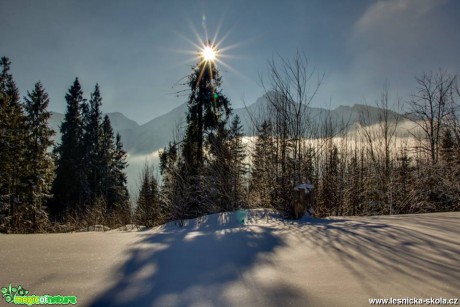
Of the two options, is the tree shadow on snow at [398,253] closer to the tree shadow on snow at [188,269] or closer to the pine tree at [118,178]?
the tree shadow on snow at [188,269]

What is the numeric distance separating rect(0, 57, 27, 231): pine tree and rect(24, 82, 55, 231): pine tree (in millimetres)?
648

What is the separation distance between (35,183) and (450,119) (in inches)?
947

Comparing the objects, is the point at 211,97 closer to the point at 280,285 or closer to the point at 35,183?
the point at 280,285

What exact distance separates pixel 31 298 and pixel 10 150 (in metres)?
17.3

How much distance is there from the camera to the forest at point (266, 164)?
6.29m

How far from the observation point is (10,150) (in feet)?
47.6

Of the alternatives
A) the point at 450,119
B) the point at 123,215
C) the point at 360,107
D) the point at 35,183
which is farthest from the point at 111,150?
the point at 450,119

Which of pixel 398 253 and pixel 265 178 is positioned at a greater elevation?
pixel 265 178

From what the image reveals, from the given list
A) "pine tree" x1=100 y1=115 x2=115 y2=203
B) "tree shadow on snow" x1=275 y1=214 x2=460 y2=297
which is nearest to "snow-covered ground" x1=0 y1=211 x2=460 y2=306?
"tree shadow on snow" x1=275 y1=214 x2=460 y2=297

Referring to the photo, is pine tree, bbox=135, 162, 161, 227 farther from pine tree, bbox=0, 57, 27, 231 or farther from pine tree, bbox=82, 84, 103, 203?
pine tree, bbox=82, 84, 103, 203

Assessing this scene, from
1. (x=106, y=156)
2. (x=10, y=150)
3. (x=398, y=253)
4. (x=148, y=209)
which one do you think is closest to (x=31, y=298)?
(x=398, y=253)

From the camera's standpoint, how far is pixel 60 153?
81.2 feet

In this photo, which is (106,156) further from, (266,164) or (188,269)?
(188,269)

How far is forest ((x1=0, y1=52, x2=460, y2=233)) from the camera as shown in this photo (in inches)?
248
